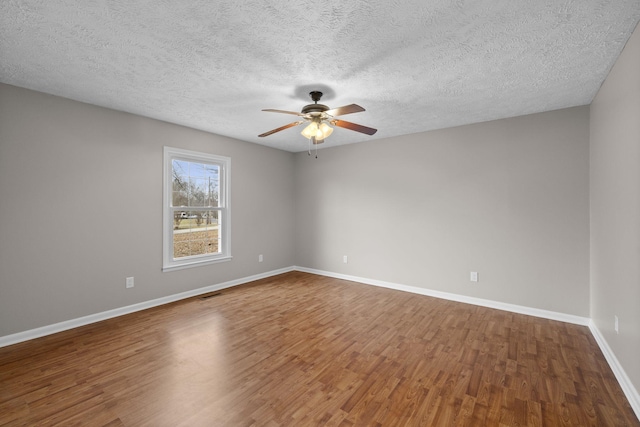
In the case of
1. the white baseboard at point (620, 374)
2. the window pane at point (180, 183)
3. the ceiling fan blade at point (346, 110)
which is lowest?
the white baseboard at point (620, 374)

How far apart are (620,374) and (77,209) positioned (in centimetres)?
528

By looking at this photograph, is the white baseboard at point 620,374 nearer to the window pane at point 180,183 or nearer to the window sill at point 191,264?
the window sill at point 191,264

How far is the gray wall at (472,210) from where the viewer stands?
3238 millimetres

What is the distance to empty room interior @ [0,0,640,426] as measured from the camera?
181 centimetres

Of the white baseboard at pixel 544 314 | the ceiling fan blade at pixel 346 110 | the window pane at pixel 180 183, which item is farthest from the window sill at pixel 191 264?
the ceiling fan blade at pixel 346 110

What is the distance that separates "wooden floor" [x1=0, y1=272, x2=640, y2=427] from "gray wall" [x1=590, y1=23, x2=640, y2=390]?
0.38 meters

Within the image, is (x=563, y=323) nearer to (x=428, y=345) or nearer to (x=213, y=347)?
(x=428, y=345)

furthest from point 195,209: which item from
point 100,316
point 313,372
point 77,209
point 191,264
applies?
point 313,372

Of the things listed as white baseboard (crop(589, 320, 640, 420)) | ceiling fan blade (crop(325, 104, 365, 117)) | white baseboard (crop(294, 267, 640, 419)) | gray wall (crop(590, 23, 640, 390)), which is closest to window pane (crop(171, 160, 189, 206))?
ceiling fan blade (crop(325, 104, 365, 117))

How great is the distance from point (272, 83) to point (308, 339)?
2558mm

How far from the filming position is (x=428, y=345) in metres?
2.68

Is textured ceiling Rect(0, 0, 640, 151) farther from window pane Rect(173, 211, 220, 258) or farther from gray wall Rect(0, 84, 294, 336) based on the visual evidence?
window pane Rect(173, 211, 220, 258)

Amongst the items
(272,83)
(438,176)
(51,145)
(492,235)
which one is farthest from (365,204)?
(51,145)

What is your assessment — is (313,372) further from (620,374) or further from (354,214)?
(354,214)
